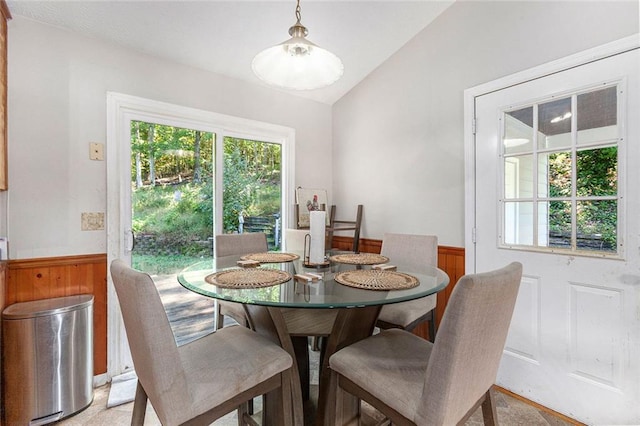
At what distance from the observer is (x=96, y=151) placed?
6.89ft

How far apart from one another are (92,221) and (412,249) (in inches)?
88.3

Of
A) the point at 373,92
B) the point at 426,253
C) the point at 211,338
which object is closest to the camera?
the point at 211,338

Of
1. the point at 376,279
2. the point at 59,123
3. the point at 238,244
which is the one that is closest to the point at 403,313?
the point at 376,279

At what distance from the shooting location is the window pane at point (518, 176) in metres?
1.98

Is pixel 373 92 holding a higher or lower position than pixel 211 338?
higher

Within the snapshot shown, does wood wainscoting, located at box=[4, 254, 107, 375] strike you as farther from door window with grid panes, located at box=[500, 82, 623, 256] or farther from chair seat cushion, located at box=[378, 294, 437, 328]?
door window with grid panes, located at box=[500, 82, 623, 256]

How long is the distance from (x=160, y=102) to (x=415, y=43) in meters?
2.15

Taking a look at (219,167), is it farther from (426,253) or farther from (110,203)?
(426,253)

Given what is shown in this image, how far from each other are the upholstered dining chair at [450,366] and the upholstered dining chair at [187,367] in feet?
0.91

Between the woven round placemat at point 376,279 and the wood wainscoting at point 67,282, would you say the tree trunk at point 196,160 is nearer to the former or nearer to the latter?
the wood wainscoting at point 67,282

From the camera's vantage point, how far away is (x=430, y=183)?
251 centimetres

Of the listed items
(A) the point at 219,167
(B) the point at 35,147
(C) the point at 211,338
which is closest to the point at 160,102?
(A) the point at 219,167

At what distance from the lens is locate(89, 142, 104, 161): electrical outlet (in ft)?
6.83

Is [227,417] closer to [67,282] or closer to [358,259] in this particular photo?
[358,259]
